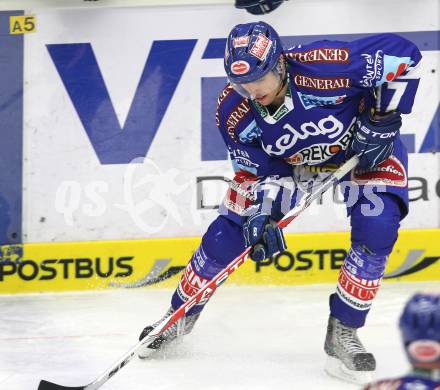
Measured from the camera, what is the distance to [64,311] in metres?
4.61

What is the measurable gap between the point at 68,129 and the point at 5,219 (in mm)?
504

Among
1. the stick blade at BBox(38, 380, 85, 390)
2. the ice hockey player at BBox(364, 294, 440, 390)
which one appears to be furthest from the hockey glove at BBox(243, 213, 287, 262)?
the ice hockey player at BBox(364, 294, 440, 390)

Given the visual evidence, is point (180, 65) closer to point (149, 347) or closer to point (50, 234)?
point (50, 234)

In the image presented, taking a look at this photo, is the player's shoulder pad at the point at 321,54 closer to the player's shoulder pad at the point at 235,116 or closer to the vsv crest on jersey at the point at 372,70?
the vsv crest on jersey at the point at 372,70

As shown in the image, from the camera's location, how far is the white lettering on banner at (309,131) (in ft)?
11.7

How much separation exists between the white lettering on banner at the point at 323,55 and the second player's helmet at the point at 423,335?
168 centimetres

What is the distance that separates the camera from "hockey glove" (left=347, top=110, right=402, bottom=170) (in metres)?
3.49

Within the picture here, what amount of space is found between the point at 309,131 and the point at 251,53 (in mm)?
387

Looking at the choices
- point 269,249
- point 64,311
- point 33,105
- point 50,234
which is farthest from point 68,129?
point 269,249

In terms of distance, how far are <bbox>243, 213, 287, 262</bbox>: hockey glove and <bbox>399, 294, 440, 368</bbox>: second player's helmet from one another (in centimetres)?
157

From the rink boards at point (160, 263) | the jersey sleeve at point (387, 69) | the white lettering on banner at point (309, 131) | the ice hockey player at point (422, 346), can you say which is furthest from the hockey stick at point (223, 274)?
the ice hockey player at point (422, 346)

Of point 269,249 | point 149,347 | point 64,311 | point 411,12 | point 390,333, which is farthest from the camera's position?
point 411,12

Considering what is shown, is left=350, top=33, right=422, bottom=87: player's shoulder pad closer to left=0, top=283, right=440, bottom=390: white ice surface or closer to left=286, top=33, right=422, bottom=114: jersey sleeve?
left=286, top=33, right=422, bottom=114: jersey sleeve

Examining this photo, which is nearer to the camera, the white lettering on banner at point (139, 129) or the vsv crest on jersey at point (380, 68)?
the vsv crest on jersey at point (380, 68)
